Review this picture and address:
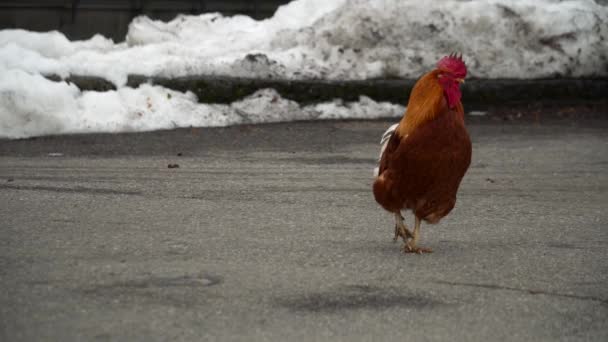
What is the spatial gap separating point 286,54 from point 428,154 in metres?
6.97

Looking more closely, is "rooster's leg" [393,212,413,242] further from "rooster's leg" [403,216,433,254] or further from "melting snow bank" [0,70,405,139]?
"melting snow bank" [0,70,405,139]

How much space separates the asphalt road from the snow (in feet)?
3.51

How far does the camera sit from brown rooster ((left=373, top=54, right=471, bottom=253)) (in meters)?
5.55

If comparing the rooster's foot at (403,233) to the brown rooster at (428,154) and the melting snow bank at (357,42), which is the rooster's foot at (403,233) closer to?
the brown rooster at (428,154)

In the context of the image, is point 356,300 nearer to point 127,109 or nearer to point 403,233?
point 403,233

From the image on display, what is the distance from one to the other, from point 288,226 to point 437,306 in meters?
1.89

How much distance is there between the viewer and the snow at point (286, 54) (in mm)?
10672

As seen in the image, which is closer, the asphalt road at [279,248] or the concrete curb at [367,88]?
the asphalt road at [279,248]

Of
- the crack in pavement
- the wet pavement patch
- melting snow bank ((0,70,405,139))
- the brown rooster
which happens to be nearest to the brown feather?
the brown rooster

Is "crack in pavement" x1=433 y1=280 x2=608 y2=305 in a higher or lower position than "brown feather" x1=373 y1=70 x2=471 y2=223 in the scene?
lower

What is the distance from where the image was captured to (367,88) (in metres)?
12.0

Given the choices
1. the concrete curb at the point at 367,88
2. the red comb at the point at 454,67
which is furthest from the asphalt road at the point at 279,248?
the concrete curb at the point at 367,88

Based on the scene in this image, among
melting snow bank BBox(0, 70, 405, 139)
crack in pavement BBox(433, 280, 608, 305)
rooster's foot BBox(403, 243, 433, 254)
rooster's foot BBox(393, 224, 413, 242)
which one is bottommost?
crack in pavement BBox(433, 280, 608, 305)

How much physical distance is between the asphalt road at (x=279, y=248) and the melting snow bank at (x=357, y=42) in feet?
7.99
